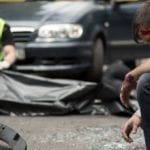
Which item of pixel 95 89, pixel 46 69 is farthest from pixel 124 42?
pixel 95 89

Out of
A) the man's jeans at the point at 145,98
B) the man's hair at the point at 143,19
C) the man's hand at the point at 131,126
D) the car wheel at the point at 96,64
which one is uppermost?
the man's hair at the point at 143,19

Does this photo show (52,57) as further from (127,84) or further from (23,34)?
(127,84)

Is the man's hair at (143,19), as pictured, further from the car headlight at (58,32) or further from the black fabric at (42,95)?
the car headlight at (58,32)

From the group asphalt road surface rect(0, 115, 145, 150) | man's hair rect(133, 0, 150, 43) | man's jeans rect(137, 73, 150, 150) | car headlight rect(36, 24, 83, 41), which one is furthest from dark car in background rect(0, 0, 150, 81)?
man's hair rect(133, 0, 150, 43)

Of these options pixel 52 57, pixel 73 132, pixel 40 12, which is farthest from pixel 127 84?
pixel 40 12

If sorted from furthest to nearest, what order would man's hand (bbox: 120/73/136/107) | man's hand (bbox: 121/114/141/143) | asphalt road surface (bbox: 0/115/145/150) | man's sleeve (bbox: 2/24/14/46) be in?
man's sleeve (bbox: 2/24/14/46)
asphalt road surface (bbox: 0/115/145/150)
man's hand (bbox: 121/114/141/143)
man's hand (bbox: 120/73/136/107)

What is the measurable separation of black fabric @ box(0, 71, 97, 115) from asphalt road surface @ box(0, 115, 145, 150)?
14cm

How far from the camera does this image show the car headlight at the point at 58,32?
8391 mm

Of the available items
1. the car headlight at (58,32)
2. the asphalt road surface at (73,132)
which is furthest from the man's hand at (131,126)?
the car headlight at (58,32)

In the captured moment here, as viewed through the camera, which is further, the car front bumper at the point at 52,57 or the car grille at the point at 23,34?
the car grille at the point at 23,34

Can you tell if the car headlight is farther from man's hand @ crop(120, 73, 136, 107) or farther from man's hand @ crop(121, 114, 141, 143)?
man's hand @ crop(120, 73, 136, 107)

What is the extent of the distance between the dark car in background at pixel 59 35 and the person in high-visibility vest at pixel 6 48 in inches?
36.8

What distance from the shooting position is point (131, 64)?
1045cm

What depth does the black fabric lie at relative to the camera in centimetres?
707
